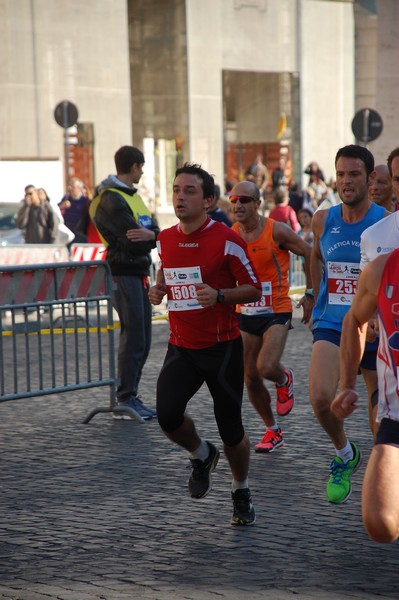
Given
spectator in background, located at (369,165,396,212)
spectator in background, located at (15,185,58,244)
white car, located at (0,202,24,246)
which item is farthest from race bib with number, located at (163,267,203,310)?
white car, located at (0,202,24,246)

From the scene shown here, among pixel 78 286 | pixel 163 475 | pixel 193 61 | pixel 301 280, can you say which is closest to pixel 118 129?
pixel 193 61

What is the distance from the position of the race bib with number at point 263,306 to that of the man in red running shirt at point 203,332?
7.45 ft

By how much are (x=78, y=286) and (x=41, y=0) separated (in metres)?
23.8

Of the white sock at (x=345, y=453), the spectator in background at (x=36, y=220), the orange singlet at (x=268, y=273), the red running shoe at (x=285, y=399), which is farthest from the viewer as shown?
the spectator in background at (x=36, y=220)

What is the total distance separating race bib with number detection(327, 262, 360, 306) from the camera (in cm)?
750

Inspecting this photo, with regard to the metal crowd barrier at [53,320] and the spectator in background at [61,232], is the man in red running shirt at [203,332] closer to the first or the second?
the metal crowd barrier at [53,320]

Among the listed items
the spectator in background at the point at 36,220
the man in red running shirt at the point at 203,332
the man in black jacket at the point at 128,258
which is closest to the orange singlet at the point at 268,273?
the man in black jacket at the point at 128,258

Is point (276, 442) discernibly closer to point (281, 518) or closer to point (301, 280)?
point (281, 518)

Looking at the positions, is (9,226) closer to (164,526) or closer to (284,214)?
(284,214)

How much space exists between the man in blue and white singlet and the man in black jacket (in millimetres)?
2826

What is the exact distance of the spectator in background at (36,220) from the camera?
66.3 feet

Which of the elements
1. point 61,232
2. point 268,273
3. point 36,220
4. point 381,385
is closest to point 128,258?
point 268,273

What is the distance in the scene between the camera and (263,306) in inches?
364

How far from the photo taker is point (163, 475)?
804 centimetres
